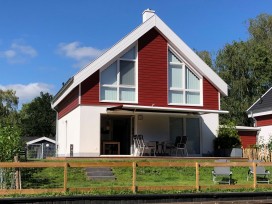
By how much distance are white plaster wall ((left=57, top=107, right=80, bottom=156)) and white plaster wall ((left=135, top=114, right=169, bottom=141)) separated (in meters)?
3.00

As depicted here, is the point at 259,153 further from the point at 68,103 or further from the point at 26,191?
the point at 26,191

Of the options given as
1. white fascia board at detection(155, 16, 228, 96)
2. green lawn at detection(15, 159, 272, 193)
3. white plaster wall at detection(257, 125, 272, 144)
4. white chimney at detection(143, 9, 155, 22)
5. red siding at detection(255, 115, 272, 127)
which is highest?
white chimney at detection(143, 9, 155, 22)

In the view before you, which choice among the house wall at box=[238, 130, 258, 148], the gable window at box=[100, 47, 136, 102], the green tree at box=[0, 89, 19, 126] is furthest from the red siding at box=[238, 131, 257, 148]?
the green tree at box=[0, 89, 19, 126]

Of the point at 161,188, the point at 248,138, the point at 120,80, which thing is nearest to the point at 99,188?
the point at 161,188

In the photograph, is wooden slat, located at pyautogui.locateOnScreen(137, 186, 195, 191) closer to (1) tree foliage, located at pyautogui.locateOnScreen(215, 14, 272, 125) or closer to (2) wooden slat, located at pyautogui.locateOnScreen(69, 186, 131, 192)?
(2) wooden slat, located at pyautogui.locateOnScreen(69, 186, 131, 192)

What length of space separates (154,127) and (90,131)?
3.40m

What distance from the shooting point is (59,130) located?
27453mm

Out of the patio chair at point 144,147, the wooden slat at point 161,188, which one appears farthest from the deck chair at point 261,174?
the patio chair at point 144,147

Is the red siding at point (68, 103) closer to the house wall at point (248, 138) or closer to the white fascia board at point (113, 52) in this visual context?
the white fascia board at point (113, 52)

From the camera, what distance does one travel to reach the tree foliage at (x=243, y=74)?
139ft

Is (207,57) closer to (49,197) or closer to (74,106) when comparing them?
(74,106)

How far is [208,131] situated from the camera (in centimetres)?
2330

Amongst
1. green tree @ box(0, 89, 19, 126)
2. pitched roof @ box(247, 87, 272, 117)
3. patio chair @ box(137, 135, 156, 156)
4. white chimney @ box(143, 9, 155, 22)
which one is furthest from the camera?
green tree @ box(0, 89, 19, 126)

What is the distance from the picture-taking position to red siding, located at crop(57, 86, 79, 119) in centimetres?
2180
